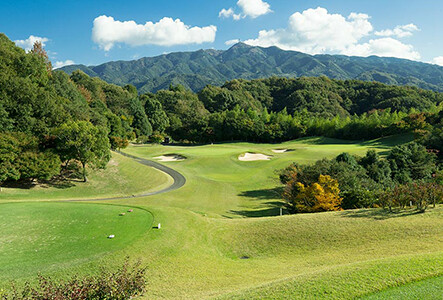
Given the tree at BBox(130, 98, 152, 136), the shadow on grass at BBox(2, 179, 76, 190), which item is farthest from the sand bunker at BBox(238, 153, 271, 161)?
the tree at BBox(130, 98, 152, 136)

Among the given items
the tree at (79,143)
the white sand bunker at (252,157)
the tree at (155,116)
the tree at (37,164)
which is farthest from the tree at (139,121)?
the tree at (37,164)

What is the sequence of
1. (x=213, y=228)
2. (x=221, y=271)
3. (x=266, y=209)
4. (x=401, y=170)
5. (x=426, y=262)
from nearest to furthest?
(x=426, y=262), (x=221, y=271), (x=213, y=228), (x=266, y=209), (x=401, y=170)

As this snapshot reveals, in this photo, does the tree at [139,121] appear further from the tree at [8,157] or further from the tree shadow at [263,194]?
the tree shadow at [263,194]

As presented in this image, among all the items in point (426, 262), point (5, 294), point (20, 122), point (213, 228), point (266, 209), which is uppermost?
point (20, 122)

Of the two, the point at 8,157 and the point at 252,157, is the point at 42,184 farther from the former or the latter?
the point at 252,157

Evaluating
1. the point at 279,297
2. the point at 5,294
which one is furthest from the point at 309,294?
the point at 5,294

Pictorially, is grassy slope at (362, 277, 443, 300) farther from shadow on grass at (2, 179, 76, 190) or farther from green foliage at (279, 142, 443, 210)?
shadow on grass at (2, 179, 76, 190)

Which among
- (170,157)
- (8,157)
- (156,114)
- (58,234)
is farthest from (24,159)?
(156,114)

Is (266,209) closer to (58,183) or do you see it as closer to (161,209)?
(161,209)
